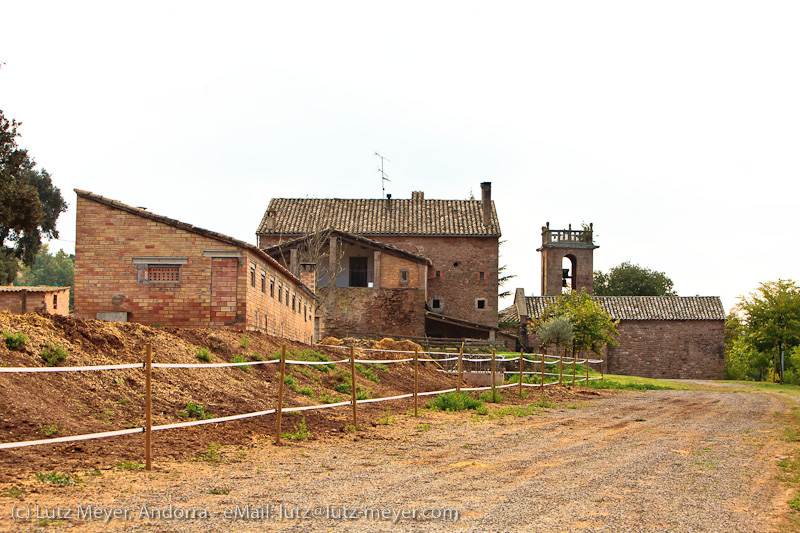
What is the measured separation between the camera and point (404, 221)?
49.5 meters

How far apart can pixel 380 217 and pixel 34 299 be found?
23038mm

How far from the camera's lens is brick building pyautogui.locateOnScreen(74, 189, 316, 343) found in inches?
798

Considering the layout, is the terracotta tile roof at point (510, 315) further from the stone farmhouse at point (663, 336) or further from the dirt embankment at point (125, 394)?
the dirt embankment at point (125, 394)

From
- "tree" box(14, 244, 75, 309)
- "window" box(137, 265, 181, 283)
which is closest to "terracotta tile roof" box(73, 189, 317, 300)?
"window" box(137, 265, 181, 283)

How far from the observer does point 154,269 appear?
67.2ft

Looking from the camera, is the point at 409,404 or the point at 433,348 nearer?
the point at 409,404

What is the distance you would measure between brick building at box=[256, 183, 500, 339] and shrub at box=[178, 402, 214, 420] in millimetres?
29934

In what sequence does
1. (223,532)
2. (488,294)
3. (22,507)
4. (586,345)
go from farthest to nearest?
(488,294)
(586,345)
(22,507)
(223,532)

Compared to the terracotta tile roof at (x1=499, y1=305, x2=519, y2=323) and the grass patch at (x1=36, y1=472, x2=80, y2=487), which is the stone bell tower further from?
the grass patch at (x1=36, y1=472, x2=80, y2=487)

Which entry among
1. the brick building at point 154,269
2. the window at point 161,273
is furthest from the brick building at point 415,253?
the window at point 161,273

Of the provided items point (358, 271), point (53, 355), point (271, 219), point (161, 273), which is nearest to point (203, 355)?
point (53, 355)

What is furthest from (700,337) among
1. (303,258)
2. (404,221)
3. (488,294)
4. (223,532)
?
(223,532)

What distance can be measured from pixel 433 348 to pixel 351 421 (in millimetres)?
23628

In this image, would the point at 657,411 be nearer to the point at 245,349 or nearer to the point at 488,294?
the point at 245,349
